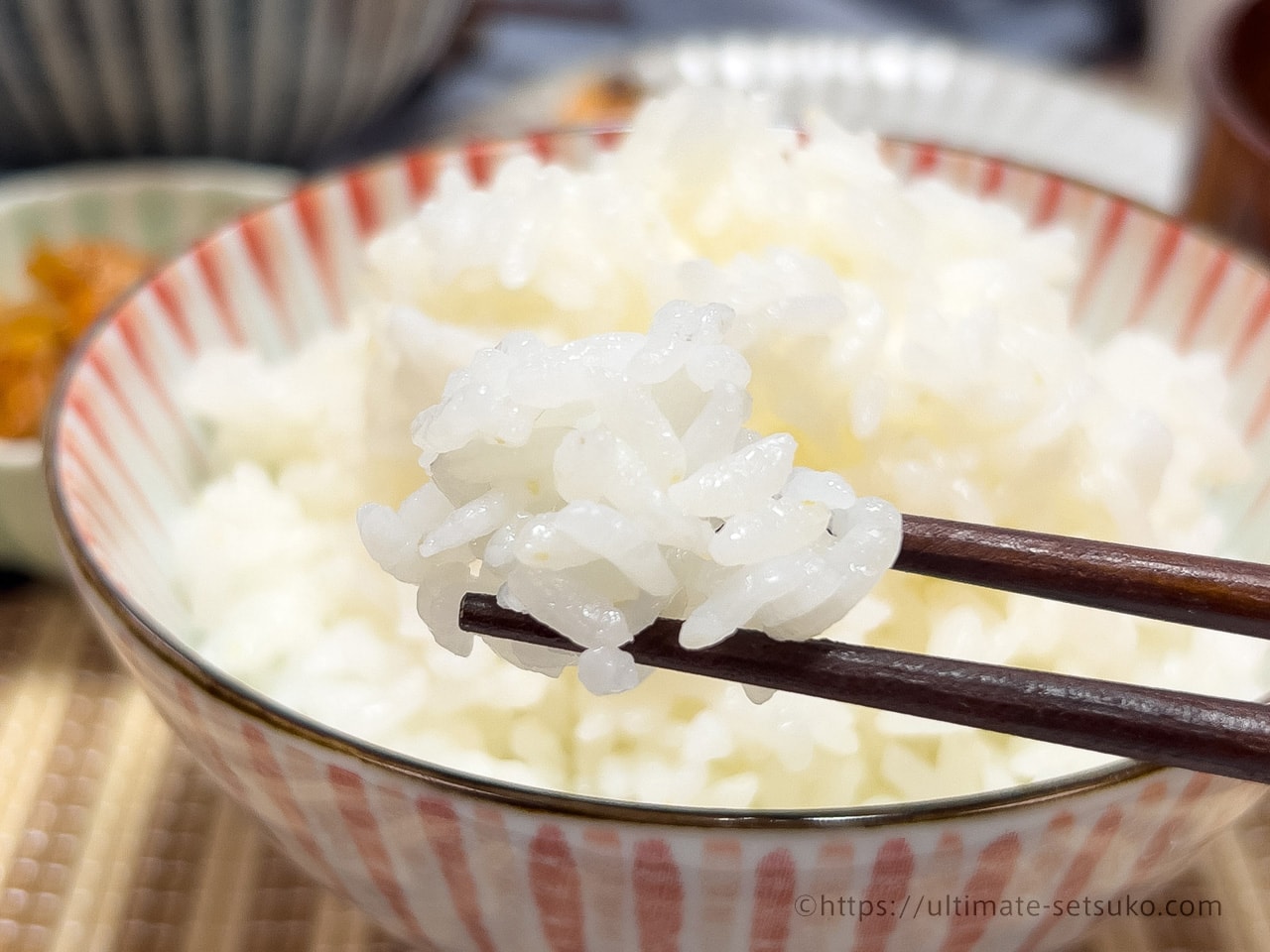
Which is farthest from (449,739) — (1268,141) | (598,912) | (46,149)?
(46,149)

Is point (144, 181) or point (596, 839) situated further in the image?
point (144, 181)

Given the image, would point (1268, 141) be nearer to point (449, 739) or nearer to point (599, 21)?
point (449, 739)

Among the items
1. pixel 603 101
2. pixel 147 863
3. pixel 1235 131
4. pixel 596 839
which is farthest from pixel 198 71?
pixel 596 839

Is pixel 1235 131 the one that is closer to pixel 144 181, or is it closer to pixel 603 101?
pixel 603 101

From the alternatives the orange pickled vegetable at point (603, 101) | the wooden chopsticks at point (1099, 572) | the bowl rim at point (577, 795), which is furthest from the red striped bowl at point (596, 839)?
the orange pickled vegetable at point (603, 101)

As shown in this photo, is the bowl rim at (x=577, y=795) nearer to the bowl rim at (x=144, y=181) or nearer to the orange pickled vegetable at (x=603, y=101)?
Result: the bowl rim at (x=144, y=181)

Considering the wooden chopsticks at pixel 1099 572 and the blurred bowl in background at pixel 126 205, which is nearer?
the wooden chopsticks at pixel 1099 572

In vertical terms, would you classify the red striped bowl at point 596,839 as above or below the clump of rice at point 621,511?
below
